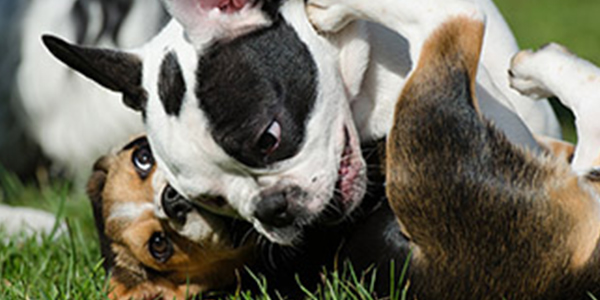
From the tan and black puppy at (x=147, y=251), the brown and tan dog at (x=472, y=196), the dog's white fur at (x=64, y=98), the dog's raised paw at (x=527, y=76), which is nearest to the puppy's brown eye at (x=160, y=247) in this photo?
the tan and black puppy at (x=147, y=251)

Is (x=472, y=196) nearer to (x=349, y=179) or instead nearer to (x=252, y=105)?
(x=349, y=179)

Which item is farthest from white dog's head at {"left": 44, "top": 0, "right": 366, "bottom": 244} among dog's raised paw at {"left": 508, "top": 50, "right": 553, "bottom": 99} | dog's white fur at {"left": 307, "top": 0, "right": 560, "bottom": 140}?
dog's raised paw at {"left": 508, "top": 50, "right": 553, "bottom": 99}

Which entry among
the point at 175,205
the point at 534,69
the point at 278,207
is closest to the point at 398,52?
the point at 534,69

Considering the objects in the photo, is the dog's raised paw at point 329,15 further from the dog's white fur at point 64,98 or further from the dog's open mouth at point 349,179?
the dog's white fur at point 64,98

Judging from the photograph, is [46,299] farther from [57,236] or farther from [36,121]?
[36,121]

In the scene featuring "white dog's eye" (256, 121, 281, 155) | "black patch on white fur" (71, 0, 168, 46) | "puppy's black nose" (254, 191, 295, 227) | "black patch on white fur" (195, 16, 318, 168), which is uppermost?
"black patch on white fur" (195, 16, 318, 168)

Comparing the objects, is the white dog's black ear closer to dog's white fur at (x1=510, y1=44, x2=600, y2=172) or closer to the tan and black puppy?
the tan and black puppy
